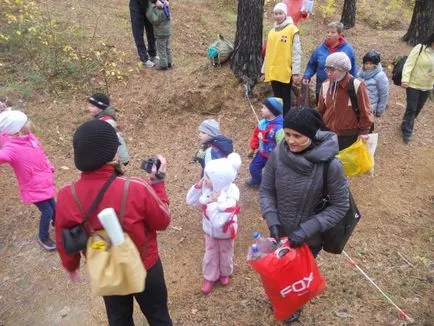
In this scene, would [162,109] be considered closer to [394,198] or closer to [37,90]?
[37,90]

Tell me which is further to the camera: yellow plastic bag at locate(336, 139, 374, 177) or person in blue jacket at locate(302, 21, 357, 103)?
person in blue jacket at locate(302, 21, 357, 103)

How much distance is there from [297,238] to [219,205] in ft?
2.87

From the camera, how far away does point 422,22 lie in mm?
9812

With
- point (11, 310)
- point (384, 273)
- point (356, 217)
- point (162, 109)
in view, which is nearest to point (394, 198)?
point (384, 273)

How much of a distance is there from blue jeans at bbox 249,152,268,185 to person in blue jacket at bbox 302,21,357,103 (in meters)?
1.69

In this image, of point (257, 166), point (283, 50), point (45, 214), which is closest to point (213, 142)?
point (257, 166)

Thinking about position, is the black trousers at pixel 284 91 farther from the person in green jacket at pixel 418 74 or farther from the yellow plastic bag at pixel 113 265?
the yellow plastic bag at pixel 113 265

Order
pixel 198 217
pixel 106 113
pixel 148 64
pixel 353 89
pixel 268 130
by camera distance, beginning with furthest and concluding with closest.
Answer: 1. pixel 148 64
2. pixel 198 217
3. pixel 268 130
4. pixel 106 113
5. pixel 353 89

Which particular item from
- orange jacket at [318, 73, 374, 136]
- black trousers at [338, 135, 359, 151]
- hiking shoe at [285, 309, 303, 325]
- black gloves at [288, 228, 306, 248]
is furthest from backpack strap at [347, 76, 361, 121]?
hiking shoe at [285, 309, 303, 325]

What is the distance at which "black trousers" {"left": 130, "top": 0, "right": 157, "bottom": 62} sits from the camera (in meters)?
7.89

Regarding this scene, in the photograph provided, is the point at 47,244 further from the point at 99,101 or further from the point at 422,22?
the point at 422,22

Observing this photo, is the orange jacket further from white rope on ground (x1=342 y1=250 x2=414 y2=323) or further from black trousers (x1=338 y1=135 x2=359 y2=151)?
white rope on ground (x1=342 y1=250 x2=414 y2=323)

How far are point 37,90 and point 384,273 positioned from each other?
676cm

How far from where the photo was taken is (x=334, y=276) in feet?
13.8
